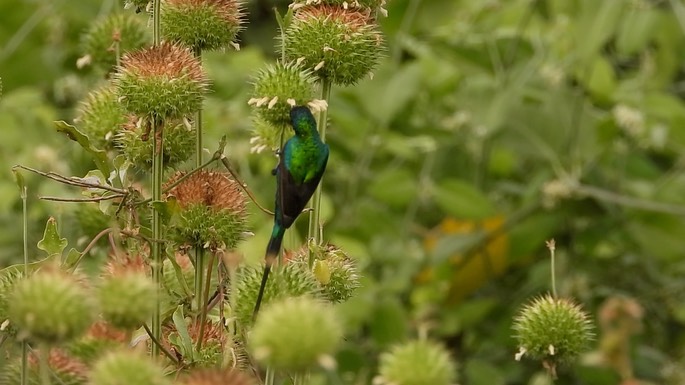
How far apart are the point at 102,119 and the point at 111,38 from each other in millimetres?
179

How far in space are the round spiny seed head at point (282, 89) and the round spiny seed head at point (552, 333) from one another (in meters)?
0.30

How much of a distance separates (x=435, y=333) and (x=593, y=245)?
449mm

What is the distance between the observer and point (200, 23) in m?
1.33

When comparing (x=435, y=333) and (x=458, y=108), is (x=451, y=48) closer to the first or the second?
(x=458, y=108)

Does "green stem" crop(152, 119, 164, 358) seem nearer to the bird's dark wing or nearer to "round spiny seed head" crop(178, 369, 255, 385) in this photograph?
the bird's dark wing

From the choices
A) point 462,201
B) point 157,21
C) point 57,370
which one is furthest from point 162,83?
point 462,201

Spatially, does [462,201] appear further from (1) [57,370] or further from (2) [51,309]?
(2) [51,309]

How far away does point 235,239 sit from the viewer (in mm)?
1287

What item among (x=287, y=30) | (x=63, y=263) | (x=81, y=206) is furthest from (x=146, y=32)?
(x=63, y=263)

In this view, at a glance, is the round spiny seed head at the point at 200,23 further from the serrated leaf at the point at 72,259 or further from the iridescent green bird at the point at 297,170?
the serrated leaf at the point at 72,259

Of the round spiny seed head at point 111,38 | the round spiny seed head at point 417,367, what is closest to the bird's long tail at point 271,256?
the round spiny seed head at point 417,367

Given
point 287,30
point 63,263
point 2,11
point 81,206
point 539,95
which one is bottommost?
point 63,263

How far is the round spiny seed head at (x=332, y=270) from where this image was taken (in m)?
1.20

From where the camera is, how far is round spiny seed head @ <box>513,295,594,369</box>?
1201mm
